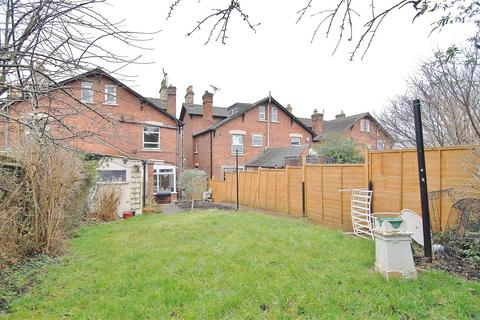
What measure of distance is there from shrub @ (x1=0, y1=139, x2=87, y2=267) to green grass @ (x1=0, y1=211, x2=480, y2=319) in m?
0.67

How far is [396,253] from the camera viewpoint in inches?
153

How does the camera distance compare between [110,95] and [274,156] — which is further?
[274,156]

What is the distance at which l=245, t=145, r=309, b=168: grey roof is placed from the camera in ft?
68.0

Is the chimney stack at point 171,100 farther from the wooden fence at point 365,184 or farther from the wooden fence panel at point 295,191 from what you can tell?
the wooden fence panel at point 295,191

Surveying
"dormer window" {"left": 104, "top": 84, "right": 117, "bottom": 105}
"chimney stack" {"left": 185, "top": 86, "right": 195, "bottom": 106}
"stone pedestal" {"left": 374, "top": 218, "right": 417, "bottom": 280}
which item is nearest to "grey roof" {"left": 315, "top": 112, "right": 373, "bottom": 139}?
"chimney stack" {"left": 185, "top": 86, "right": 195, "bottom": 106}

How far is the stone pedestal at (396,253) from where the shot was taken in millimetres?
3828

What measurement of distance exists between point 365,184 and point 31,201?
305 inches

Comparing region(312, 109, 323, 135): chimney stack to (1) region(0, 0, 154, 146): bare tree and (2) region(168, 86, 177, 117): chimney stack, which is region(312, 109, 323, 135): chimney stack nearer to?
(2) region(168, 86, 177, 117): chimney stack

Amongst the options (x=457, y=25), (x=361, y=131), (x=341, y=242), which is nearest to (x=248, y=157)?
(x=361, y=131)

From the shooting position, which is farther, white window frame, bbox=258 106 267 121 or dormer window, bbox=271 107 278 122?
dormer window, bbox=271 107 278 122

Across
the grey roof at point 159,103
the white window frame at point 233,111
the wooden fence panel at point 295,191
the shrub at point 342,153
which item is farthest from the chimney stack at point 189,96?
the wooden fence panel at point 295,191

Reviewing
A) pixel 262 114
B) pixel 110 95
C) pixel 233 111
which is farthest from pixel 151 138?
pixel 110 95

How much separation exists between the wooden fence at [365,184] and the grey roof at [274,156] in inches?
262

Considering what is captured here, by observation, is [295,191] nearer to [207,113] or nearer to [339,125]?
[207,113]
